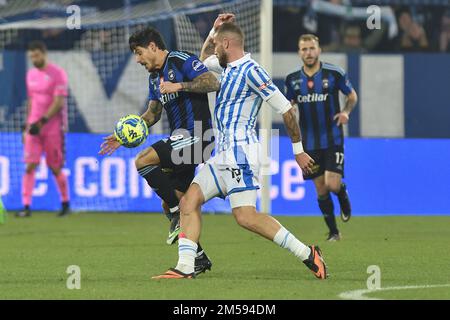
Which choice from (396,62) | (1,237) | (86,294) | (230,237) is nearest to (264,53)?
(396,62)

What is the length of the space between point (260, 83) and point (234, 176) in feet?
2.31

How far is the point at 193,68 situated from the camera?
9758 mm

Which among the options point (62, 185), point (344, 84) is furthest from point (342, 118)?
point (62, 185)

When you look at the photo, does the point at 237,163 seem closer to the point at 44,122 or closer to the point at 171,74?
the point at 171,74

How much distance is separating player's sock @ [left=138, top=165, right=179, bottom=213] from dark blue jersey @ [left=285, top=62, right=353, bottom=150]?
11.2 ft

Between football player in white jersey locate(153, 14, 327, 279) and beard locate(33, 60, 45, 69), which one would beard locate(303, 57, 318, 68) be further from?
beard locate(33, 60, 45, 69)

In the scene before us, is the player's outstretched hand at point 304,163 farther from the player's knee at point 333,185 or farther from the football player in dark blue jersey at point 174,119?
the player's knee at point 333,185

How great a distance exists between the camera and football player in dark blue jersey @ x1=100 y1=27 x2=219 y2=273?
970 cm

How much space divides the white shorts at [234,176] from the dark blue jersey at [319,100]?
4350 millimetres

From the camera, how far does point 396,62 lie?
18.1 m

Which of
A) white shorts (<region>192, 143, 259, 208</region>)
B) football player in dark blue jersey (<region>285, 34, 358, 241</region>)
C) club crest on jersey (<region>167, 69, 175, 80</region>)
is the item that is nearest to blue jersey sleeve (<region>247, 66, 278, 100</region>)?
white shorts (<region>192, 143, 259, 208</region>)

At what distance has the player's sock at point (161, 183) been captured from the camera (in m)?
10.1
